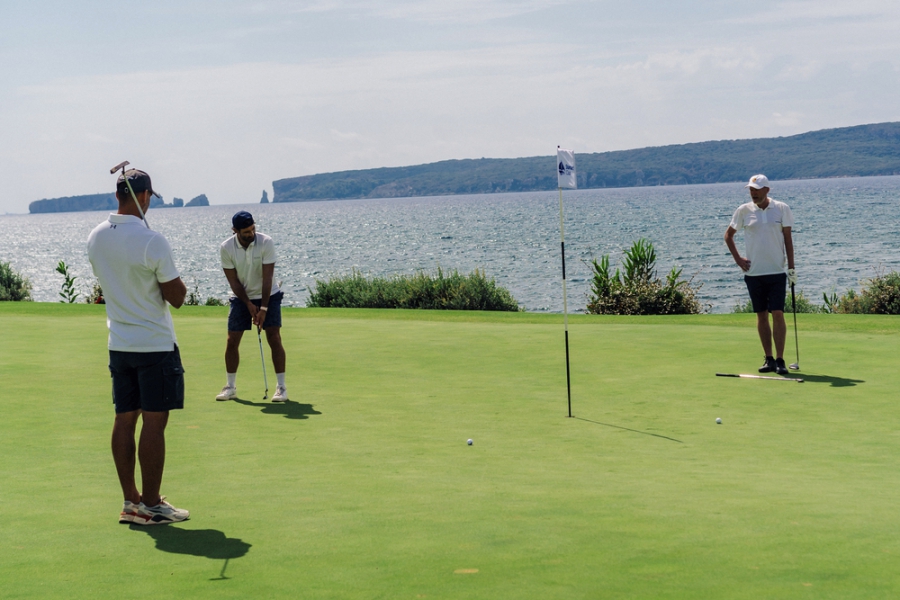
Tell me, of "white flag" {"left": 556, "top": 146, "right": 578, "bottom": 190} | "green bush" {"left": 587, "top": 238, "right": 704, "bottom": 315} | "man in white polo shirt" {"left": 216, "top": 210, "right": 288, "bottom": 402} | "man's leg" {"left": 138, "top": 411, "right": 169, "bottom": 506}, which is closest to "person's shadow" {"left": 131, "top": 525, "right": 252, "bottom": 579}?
"man's leg" {"left": 138, "top": 411, "right": 169, "bottom": 506}

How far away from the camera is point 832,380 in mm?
10539

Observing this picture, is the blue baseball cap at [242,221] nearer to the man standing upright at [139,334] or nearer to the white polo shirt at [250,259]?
the white polo shirt at [250,259]

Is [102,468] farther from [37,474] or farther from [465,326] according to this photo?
[465,326]

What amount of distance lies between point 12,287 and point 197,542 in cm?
2850

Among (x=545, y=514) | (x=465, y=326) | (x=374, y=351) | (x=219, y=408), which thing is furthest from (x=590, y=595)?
(x=465, y=326)

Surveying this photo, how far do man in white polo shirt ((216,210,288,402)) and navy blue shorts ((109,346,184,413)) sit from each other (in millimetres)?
4158

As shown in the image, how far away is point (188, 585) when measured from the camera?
451 centimetres

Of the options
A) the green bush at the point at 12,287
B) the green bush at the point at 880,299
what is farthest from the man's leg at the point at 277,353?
the green bush at the point at 12,287

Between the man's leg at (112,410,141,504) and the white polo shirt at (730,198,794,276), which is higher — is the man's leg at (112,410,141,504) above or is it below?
below

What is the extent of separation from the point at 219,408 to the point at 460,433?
2669 mm

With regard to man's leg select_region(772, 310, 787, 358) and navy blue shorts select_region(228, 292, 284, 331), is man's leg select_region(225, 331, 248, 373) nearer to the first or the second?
navy blue shorts select_region(228, 292, 284, 331)

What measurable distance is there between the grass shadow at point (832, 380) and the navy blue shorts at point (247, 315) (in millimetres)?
5735

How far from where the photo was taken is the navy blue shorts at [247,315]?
10211 mm

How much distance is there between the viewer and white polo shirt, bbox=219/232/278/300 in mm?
10047
